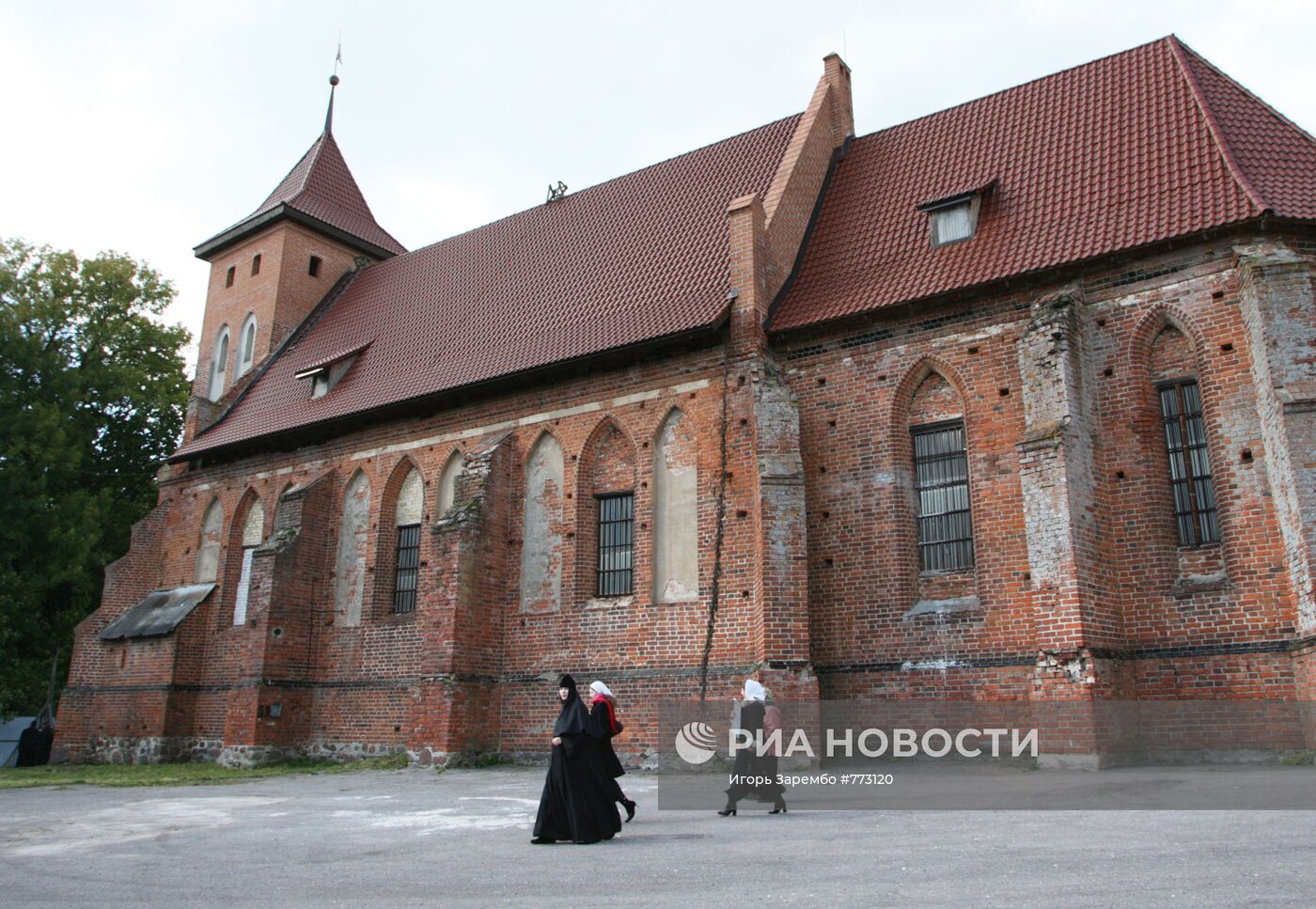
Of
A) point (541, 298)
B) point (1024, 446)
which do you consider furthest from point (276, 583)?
point (1024, 446)

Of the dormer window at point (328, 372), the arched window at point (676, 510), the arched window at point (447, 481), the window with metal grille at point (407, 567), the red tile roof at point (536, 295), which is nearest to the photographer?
the arched window at point (676, 510)

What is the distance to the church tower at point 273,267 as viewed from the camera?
25625mm

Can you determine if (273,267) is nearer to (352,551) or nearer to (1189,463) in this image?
(352,551)

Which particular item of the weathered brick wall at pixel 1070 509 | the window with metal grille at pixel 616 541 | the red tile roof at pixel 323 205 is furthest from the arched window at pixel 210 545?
the weathered brick wall at pixel 1070 509

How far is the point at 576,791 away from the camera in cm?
800

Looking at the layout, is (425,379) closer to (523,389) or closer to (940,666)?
(523,389)

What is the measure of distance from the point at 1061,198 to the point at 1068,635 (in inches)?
263

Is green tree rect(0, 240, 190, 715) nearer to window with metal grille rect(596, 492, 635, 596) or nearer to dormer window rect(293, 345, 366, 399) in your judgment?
dormer window rect(293, 345, 366, 399)

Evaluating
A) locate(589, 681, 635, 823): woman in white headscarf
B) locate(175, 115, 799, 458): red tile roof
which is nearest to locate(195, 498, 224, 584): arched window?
locate(175, 115, 799, 458): red tile roof

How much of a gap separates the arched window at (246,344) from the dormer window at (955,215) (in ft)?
56.9

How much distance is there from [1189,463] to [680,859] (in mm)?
9192

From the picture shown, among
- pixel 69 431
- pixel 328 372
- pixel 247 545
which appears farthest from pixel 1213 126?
pixel 69 431

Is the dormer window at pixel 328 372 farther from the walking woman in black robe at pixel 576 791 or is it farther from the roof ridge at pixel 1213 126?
the roof ridge at pixel 1213 126

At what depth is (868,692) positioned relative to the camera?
14.0m
